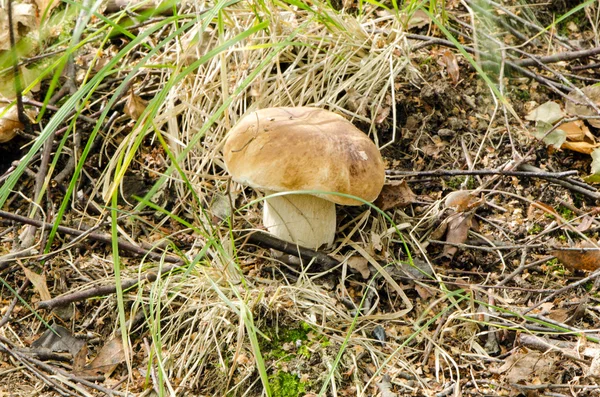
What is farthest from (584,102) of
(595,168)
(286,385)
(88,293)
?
(88,293)

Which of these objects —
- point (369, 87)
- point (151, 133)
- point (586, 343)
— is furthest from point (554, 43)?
point (151, 133)

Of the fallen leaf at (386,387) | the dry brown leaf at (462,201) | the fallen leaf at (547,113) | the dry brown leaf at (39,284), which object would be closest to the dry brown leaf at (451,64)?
the fallen leaf at (547,113)

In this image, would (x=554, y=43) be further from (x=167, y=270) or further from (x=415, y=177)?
(x=167, y=270)

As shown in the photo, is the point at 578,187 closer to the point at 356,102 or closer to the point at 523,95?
the point at 523,95

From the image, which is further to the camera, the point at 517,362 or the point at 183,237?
the point at 183,237

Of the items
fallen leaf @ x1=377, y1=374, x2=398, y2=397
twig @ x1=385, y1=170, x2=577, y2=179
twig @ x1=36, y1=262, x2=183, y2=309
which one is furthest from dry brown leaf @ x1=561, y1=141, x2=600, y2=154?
twig @ x1=36, y1=262, x2=183, y2=309

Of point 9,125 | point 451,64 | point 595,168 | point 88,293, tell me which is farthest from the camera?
point 451,64

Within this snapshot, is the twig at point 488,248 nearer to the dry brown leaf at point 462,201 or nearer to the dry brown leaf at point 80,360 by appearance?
the dry brown leaf at point 462,201
